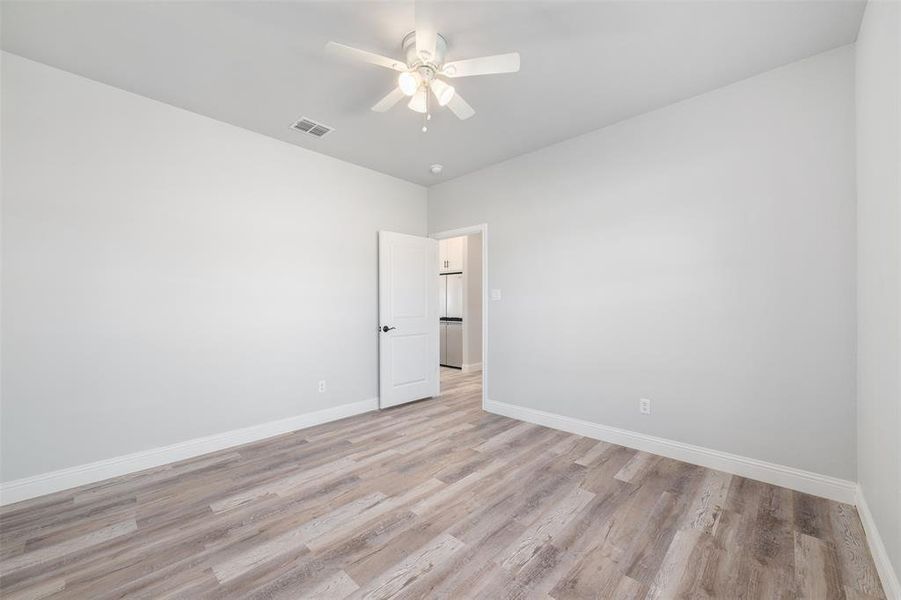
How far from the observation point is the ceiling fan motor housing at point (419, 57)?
2030 millimetres

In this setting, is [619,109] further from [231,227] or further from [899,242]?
[231,227]

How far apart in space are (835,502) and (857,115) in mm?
2323

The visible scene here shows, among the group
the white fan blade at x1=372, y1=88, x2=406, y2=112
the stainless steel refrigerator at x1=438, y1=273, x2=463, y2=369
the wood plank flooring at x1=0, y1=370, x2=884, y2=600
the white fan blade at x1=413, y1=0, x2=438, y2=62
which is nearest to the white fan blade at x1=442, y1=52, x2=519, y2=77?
the white fan blade at x1=413, y1=0, x2=438, y2=62

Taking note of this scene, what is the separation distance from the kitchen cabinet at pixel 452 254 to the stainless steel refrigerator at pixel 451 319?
137mm

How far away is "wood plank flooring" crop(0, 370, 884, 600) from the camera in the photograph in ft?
5.20

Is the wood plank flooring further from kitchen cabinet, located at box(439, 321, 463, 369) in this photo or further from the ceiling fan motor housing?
→ kitchen cabinet, located at box(439, 321, 463, 369)

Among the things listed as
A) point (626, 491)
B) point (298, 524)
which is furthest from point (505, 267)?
point (298, 524)

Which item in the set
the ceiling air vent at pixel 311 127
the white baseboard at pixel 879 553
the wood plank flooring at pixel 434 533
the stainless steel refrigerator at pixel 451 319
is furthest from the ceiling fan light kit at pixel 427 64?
the stainless steel refrigerator at pixel 451 319

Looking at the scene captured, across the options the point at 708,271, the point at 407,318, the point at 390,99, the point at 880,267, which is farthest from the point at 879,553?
the point at 407,318

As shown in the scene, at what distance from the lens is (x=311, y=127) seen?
126 inches

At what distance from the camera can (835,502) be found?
2191 millimetres

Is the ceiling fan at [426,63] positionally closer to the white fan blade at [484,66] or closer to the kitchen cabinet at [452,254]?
the white fan blade at [484,66]

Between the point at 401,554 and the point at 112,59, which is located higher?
the point at 112,59

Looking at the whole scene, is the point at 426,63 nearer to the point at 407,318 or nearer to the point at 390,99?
the point at 390,99
